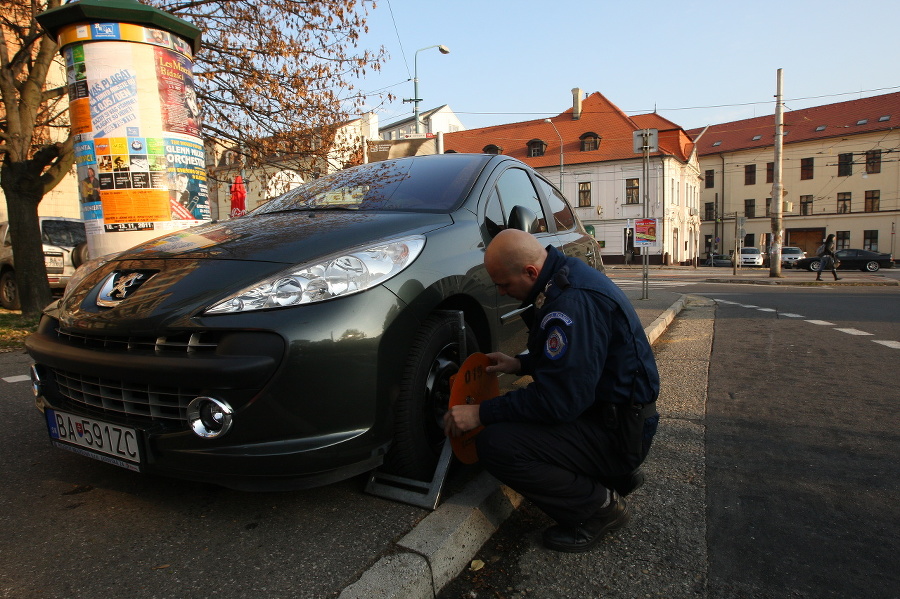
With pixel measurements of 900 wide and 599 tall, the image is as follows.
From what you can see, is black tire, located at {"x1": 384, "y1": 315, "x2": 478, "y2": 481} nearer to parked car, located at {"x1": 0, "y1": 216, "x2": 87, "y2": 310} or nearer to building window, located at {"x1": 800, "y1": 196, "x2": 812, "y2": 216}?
parked car, located at {"x1": 0, "y1": 216, "x2": 87, "y2": 310}

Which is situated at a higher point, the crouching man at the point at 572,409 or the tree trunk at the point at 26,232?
the tree trunk at the point at 26,232

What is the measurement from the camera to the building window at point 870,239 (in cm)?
5084

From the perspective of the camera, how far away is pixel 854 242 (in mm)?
51531

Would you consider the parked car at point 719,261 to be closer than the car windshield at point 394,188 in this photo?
No

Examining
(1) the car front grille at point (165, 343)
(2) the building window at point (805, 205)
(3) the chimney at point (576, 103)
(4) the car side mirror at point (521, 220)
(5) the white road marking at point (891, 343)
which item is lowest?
(5) the white road marking at point (891, 343)

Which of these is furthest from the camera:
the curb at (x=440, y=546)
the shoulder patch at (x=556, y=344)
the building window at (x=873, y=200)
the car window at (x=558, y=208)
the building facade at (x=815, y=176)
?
the building window at (x=873, y=200)

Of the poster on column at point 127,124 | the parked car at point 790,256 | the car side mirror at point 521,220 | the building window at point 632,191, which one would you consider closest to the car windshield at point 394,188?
the car side mirror at point 521,220

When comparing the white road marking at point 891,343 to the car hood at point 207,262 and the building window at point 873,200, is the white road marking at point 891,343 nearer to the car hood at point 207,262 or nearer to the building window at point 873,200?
the car hood at point 207,262

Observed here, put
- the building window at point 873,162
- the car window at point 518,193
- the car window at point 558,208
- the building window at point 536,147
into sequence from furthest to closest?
the building window at point 873,162
the building window at point 536,147
the car window at point 558,208
the car window at point 518,193

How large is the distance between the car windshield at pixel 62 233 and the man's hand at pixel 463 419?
11.3m

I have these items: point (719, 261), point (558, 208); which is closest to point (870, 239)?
point (719, 261)

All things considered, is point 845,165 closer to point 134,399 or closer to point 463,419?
point 463,419

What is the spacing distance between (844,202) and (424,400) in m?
62.0

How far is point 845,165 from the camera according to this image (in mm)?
51562
